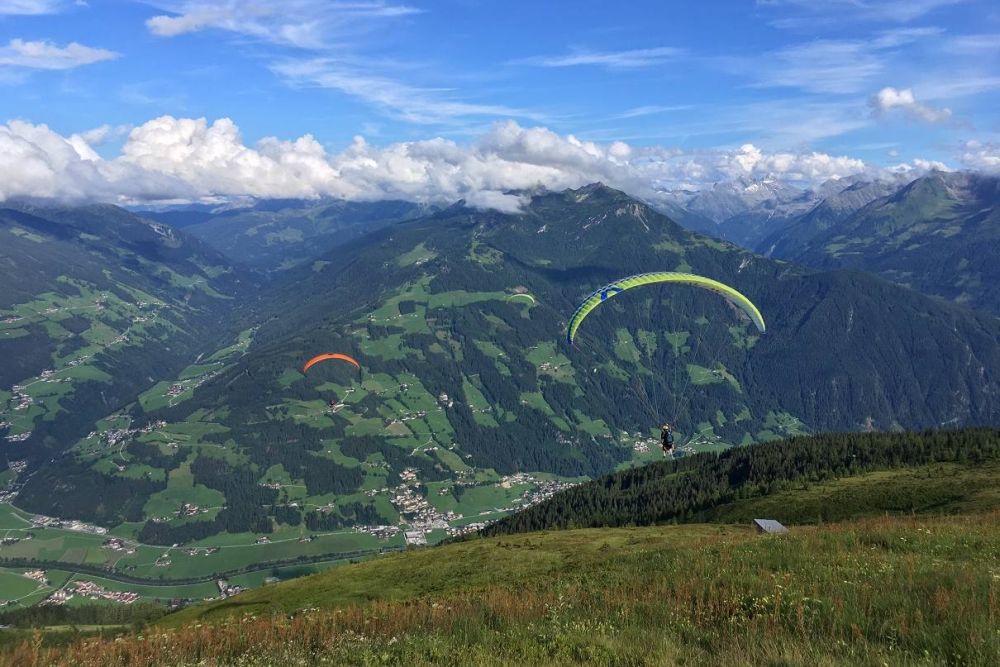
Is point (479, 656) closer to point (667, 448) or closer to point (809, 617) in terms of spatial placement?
point (809, 617)

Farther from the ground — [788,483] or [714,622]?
[714,622]

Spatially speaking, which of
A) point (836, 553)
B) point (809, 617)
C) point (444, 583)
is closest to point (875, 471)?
point (444, 583)

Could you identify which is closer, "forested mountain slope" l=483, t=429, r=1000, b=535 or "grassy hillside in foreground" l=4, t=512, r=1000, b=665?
"grassy hillside in foreground" l=4, t=512, r=1000, b=665

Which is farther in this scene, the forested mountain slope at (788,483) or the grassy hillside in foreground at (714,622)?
the forested mountain slope at (788,483)

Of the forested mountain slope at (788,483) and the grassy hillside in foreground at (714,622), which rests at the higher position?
the grassy hillside in foreground at (714,622)

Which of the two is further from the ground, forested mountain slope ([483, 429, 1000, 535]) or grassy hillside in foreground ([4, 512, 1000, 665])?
grassy hillside in foreground ([4, 512, 1000, 665])

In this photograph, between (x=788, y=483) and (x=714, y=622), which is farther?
(x=788, y=483)

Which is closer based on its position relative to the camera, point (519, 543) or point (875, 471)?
point (519, 543)

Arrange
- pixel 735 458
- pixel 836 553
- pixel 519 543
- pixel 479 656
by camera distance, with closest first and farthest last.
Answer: pixel 479 656 < pixel 836 553 < pixel 519 543 < pixel 735 458
